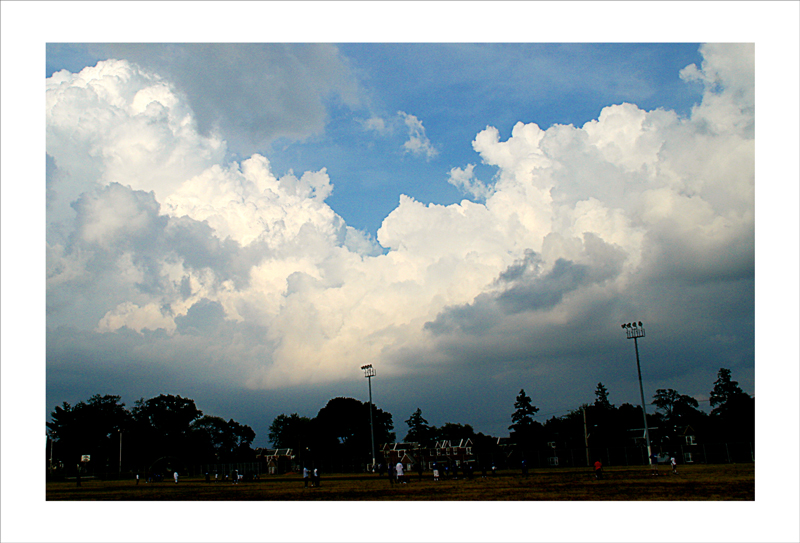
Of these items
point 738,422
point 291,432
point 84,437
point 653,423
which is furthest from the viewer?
point 291,432

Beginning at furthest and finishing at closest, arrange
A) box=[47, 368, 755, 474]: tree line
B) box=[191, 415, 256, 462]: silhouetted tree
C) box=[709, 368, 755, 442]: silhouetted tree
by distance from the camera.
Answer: box=[191, 415, 256, 462]: silhouetted tree < box=[47, 368, 755, 474]: tree line < box=[709, 368, 755, 442]: silhouetted tree

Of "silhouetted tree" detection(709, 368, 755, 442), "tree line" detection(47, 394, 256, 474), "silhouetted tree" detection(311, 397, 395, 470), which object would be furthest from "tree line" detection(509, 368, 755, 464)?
"tree line" detection(47, 394, 256, 474)

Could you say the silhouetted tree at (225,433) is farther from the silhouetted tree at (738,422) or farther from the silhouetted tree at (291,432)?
the silhouetted tree at (738,422)

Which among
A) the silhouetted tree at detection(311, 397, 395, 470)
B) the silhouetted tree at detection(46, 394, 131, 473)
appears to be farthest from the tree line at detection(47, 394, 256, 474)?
the silhouetted tree at detection(311, 397, 395, 470)

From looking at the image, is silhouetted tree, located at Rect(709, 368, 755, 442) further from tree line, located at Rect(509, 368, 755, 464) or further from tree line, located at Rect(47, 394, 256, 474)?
tree line, located at Rect(47, 394, 256, 474)

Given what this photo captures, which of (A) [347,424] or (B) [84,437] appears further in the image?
(A) [347,424]

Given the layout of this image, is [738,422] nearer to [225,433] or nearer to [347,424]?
[347,424]

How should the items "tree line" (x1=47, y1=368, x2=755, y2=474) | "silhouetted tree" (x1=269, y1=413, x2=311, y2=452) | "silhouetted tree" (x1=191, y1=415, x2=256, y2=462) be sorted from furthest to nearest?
"silhouetted tree" (x1=191, y1=415, x2=256, y2=462) < "silhouetted tree" (x1=269, y1=413, x2=311, y2=452) < "tree line" (x1=47, y1=368, x2=755, y2=474)

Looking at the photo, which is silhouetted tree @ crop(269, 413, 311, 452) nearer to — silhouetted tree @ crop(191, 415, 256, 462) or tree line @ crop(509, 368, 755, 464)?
silhouetted tree @ crop(191, 415, 256, 462)

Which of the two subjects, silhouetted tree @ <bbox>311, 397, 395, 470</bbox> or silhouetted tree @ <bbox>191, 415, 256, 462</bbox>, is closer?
silhouetted tree @ <bbox>311, 397, 395, 470</bbox>

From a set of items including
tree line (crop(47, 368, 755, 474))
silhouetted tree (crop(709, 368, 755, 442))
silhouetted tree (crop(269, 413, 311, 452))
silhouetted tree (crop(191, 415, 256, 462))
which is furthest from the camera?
silhouetted tree (crop(191, 415, 256, 462))

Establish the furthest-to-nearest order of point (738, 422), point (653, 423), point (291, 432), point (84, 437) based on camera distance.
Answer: point (291, 432) < point (653, 423) < point (84, 437) < point (738, 422)

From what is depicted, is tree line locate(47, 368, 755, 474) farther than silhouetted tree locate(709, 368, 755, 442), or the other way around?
tree line locate(47, 368, 755, 474)

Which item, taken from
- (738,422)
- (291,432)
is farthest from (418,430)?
(738,422)
